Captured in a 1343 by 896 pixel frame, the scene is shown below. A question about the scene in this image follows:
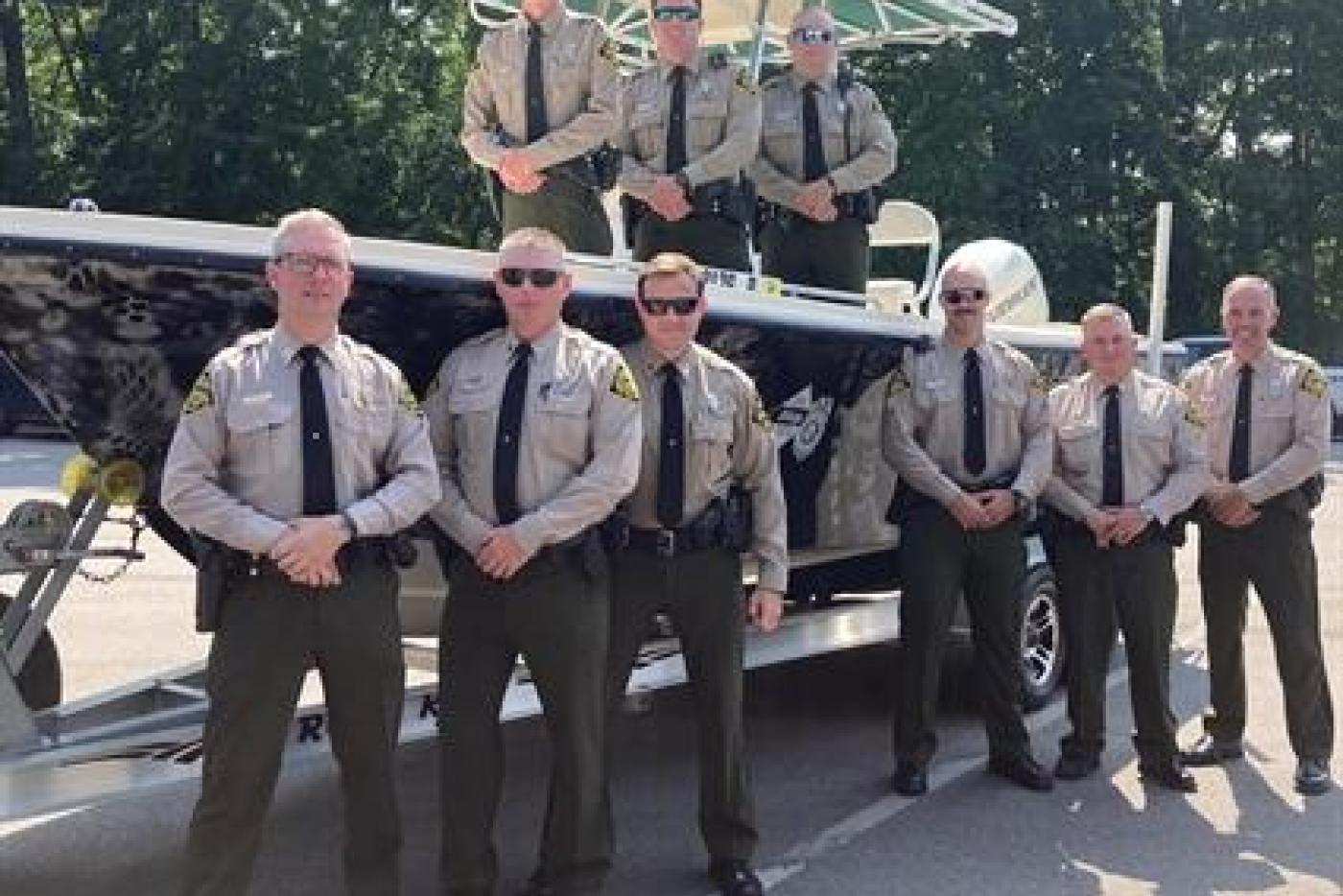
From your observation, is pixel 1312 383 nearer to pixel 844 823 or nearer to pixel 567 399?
pixel 844 823

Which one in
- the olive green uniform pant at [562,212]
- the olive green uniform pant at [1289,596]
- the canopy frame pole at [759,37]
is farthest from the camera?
the canopy frame pole at [759,37]

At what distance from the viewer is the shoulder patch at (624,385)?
4340 mm

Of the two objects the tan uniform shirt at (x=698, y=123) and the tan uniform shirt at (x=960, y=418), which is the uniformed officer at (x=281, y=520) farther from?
the tan uniform shirt at (x=960, y=418)

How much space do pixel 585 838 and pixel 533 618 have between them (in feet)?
2.01

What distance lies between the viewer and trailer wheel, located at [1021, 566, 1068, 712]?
7051mm

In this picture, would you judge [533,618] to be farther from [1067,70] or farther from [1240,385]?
[1067,70]

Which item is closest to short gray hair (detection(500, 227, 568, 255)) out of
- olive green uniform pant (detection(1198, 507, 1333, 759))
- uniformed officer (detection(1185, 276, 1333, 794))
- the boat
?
the boat

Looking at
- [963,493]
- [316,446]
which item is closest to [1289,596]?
[963,493]

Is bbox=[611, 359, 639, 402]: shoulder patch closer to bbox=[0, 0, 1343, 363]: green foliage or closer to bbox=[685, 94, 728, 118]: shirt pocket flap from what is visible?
bbox=[685, 94, 728, 118]: shirt pocket flap

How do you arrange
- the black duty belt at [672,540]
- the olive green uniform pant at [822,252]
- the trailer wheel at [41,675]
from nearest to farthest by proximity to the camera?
Answer: the black duty belt at [672,540] → the trailer wheel at [41,675] → the olive green uniform pant at [822,252]

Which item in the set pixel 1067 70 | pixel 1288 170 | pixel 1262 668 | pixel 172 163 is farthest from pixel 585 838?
pixel 1288 170

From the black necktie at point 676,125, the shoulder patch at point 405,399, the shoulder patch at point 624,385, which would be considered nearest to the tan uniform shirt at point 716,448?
the shoulder patch at point 624,385

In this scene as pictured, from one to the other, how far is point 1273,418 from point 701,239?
6.94ft

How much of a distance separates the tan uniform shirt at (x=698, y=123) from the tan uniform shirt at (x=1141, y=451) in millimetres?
1439
